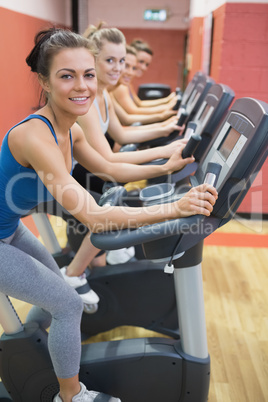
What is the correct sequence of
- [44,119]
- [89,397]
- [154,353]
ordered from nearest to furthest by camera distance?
[44,119], [89,397], [154,353]

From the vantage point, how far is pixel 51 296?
1.28 m

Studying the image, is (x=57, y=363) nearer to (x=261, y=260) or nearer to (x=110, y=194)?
(x=110, y=194)

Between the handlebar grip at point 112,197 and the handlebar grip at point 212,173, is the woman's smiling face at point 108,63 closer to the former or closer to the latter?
the handlebar grip at point 112,197

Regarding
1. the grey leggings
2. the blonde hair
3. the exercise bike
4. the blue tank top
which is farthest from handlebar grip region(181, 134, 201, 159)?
the blonde hair

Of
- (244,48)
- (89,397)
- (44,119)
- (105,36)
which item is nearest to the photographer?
(44,119)

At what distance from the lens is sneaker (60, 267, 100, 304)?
6.10 feet

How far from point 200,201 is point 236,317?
135 centimetres

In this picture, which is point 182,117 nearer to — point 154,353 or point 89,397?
point 154,353

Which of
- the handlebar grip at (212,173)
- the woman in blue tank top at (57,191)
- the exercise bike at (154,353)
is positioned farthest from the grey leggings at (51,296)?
the handlebar grip at (212,173)

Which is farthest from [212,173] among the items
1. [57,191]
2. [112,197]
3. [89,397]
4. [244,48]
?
[244,48]

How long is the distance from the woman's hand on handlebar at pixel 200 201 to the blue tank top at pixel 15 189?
0.44 m

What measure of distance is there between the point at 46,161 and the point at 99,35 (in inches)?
48.2

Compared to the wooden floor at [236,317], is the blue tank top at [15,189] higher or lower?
higher

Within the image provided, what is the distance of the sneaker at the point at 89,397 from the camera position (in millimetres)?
1362
